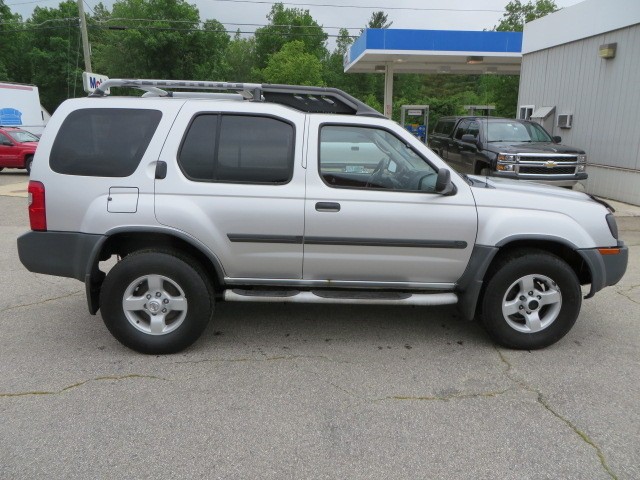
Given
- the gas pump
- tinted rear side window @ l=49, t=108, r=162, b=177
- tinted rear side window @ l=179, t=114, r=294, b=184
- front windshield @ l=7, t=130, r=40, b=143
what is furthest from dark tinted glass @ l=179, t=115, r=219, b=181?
the gas pump

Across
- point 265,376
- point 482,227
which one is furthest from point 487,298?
point 265,376

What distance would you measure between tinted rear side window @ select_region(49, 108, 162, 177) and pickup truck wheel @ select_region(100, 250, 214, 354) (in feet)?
2.29

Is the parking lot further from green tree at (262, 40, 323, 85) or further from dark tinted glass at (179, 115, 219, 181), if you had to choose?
green tree at (262, 40, 323, 85)

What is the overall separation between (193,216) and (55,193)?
3.44ft

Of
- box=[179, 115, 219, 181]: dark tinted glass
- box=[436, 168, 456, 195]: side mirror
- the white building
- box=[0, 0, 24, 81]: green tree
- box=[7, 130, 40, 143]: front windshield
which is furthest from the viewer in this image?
box=[0, 0, 24, 81]: green tree

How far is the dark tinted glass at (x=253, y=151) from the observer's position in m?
3.94

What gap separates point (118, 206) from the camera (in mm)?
3834

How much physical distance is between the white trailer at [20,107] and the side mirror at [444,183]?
26156mm

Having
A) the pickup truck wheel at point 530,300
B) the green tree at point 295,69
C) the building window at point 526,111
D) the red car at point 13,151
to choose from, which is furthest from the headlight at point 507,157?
the green tree at point 295,69

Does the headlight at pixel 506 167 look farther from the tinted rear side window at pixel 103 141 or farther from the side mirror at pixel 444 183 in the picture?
the tinted rear side window at pixel 103 141

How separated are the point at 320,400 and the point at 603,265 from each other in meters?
2.46

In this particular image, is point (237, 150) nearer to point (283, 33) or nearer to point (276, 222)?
point (276, 222)

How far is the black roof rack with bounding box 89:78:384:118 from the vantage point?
4.25 metres

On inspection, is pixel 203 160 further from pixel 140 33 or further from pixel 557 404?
pixel 140 33
